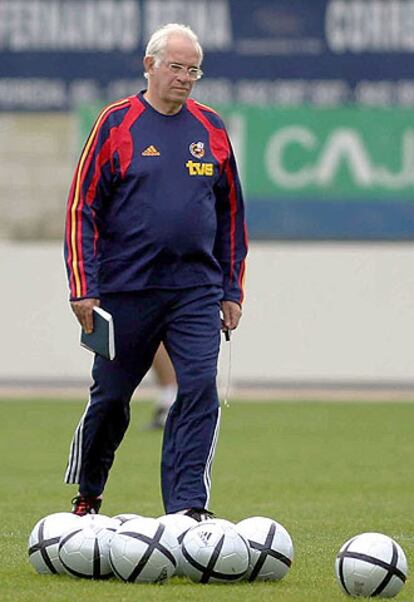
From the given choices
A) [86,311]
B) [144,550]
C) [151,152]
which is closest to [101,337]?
[86,311]

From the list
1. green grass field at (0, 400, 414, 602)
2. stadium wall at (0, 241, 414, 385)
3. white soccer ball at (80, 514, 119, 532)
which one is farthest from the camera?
stadium wall at (0, 241, 414, 385)

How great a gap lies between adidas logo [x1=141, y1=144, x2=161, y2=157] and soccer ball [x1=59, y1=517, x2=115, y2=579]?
1944 mm

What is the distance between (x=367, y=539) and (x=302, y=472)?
5899 millimetres

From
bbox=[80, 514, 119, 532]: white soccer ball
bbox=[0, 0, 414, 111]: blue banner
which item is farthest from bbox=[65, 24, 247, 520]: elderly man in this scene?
bbox=[0, 0, 414, 111]: blue banner

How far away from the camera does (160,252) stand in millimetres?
8242

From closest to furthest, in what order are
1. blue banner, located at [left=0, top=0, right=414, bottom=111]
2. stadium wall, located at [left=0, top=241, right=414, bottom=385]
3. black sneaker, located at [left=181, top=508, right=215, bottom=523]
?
1. black sneaker, located at [left=181, top=508, right=215, bottom=523]
2. blue banner, located at [left=0, top=0, right=414, bottom=111]
3. stadium wall, located at [left=0, top=241, right=414, bottom=385]

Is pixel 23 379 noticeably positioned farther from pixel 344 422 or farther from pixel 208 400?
pixel 208 400

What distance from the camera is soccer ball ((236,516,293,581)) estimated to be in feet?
23.3

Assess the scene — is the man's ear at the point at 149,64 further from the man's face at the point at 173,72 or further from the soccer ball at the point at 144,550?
the soccer ball at the point at 144,550

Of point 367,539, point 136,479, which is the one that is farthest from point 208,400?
point 136,479

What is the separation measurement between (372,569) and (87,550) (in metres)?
1.18

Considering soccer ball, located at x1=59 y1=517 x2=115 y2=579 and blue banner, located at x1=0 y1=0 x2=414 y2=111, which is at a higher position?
blue banner, located at x1=0 y1=0 x2=414 y2=111

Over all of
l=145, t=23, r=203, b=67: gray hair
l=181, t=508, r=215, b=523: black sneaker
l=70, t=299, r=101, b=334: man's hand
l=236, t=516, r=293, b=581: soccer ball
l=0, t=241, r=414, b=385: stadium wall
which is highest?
l=145, t=23, r=203, b=67: gray hair

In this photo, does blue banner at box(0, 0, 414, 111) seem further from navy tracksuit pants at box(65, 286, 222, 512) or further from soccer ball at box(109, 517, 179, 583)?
soccer ball at box(109, 517, 179, 583)
